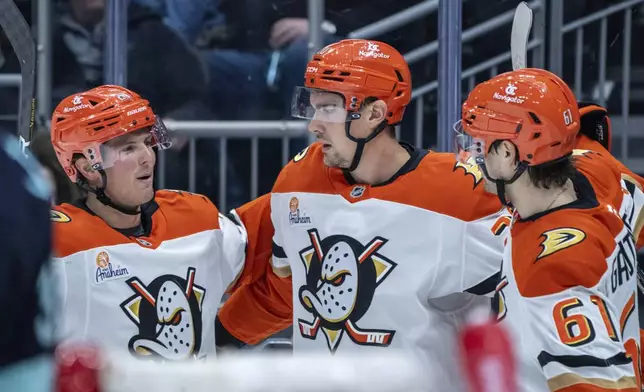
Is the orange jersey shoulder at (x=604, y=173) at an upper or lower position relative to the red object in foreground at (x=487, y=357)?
lower

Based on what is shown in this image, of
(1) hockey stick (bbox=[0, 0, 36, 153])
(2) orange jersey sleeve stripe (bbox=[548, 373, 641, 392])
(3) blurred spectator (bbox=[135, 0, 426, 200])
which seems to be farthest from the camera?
(3) blurred spectator (bbox=[135, 0, 426, 200])

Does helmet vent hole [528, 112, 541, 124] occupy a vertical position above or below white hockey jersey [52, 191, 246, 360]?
above

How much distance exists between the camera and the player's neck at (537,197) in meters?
2.26

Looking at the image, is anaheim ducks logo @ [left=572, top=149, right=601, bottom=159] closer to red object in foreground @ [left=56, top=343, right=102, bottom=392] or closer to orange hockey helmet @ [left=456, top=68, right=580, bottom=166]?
orange hockey helmet @ [left=456, top=68, right=580, bottom=166]

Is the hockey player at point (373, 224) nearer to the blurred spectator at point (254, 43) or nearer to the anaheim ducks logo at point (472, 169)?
the anaheim ducks logo at point (472, 169)

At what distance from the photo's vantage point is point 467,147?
8.36 feet

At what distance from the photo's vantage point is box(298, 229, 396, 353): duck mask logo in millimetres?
2559

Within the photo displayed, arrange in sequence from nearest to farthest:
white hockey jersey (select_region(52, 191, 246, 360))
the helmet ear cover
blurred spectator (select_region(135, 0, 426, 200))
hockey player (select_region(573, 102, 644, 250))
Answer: white hockey jersey (select_region(52, 191, 246, 360)), hockey player (select_region(573, 102, 644, 250)), the helmet ear cover, blurred spectator (select_region(135, 0, 426, 200))

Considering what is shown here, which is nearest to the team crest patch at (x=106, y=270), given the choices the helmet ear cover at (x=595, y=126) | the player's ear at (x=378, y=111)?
the player's ear at (x=378, y=111)

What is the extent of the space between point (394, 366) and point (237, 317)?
6.89 ft

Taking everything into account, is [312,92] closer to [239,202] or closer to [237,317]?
[237,317]

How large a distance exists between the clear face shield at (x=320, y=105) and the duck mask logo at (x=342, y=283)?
0.28m

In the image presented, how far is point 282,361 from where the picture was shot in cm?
82

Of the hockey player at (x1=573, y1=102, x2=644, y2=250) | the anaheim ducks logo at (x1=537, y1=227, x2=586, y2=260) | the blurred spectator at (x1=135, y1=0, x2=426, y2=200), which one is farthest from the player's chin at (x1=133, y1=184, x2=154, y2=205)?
the blurred spectator at (x1=135, y1=0, x2=426, y2=200)
